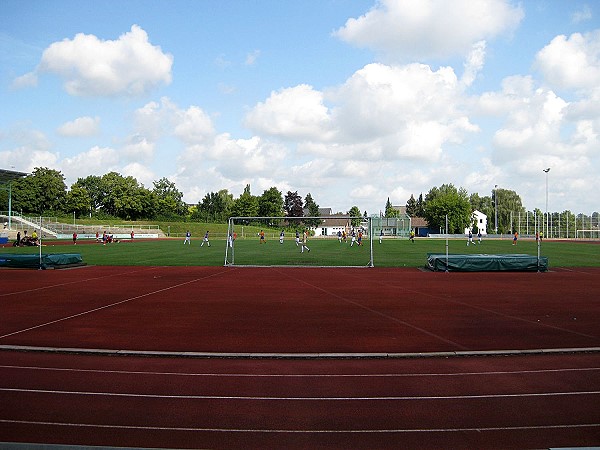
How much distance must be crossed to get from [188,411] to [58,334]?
637 centimetres

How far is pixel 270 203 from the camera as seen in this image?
4879 inches

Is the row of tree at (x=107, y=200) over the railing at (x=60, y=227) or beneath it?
over

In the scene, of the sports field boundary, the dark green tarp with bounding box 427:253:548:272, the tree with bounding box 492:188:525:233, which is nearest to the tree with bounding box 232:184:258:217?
the tree with bounding box 492:188:525:233

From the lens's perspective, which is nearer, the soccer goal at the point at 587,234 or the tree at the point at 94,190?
the soccer goal at the point at 587,234

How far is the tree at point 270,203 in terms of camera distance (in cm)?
12106

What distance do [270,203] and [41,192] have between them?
52908 millimetres

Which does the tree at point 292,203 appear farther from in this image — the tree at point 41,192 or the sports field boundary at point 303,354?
the sports field boundary at point 303,354

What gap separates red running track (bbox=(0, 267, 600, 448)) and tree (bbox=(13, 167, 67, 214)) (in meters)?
88.3

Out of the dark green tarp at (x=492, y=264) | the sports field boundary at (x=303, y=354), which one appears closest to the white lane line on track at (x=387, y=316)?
the sports field boundary at (x=303, y=354)

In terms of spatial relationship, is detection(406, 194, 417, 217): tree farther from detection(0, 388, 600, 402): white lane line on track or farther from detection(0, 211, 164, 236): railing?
detection(0, 388, 600, 402): white lane line on track

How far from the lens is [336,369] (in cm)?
848

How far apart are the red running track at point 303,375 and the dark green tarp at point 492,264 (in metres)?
8.80

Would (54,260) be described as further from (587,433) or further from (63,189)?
(63,189)

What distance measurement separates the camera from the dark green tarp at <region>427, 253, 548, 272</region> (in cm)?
2575
